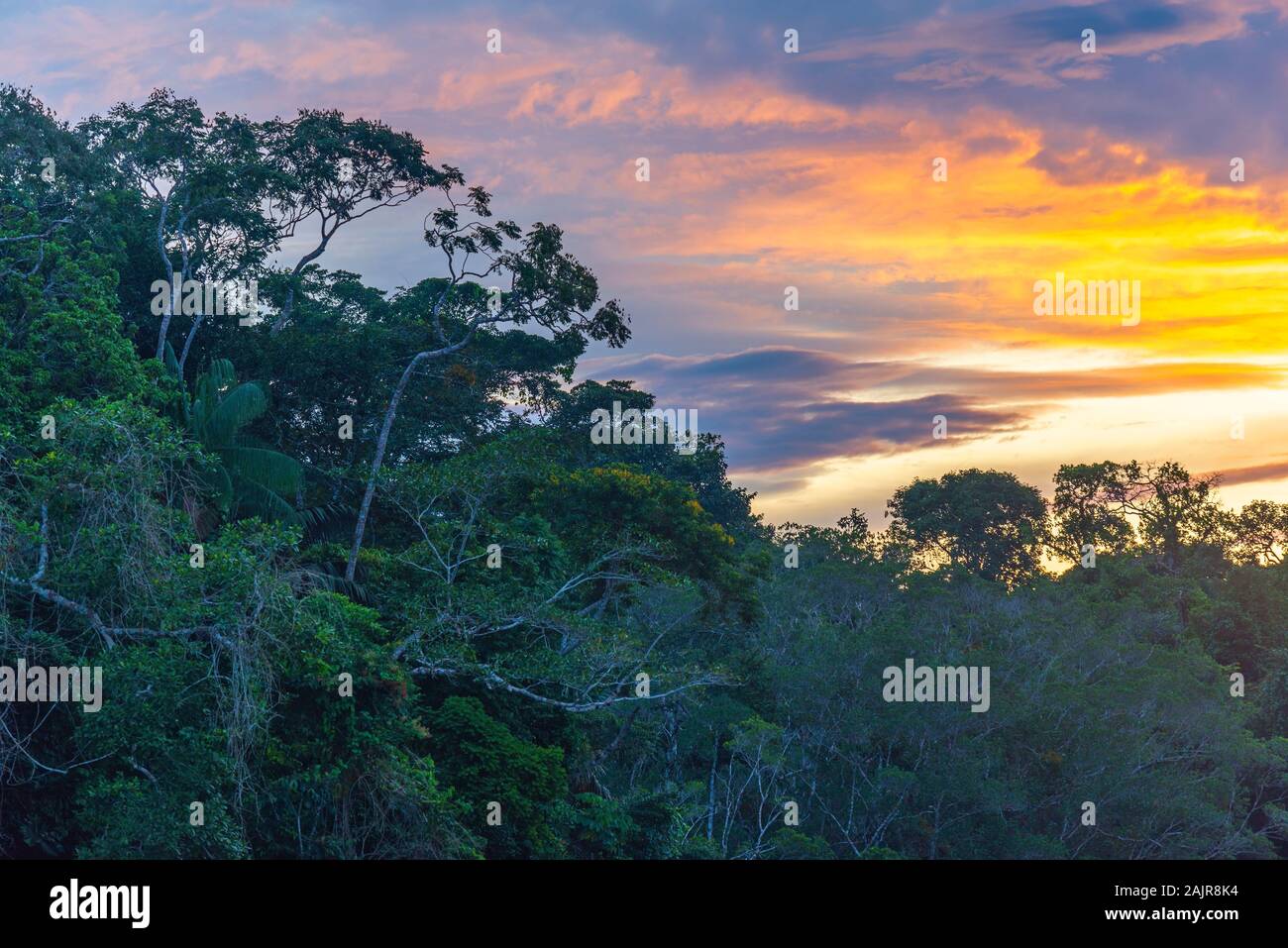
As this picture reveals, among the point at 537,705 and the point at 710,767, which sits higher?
the point at 537,705

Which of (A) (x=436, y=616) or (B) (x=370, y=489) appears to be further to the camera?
(B) (x=370, y=489)

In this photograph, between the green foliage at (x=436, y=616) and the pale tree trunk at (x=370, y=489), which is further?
the pale tree trunk at (x=370, y=489)

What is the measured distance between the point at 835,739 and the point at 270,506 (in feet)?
43.9

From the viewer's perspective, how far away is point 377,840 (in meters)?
14.6

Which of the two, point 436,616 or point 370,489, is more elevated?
point 370,489

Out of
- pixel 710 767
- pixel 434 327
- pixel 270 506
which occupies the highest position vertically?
pixel 434 327

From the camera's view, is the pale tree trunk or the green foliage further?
the pale tree trunk

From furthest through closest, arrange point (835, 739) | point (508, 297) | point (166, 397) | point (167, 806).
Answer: point (835, 739), point (508, 297), point (166, 397), point (167, 806)

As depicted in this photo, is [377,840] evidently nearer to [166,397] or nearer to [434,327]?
[166,397]
